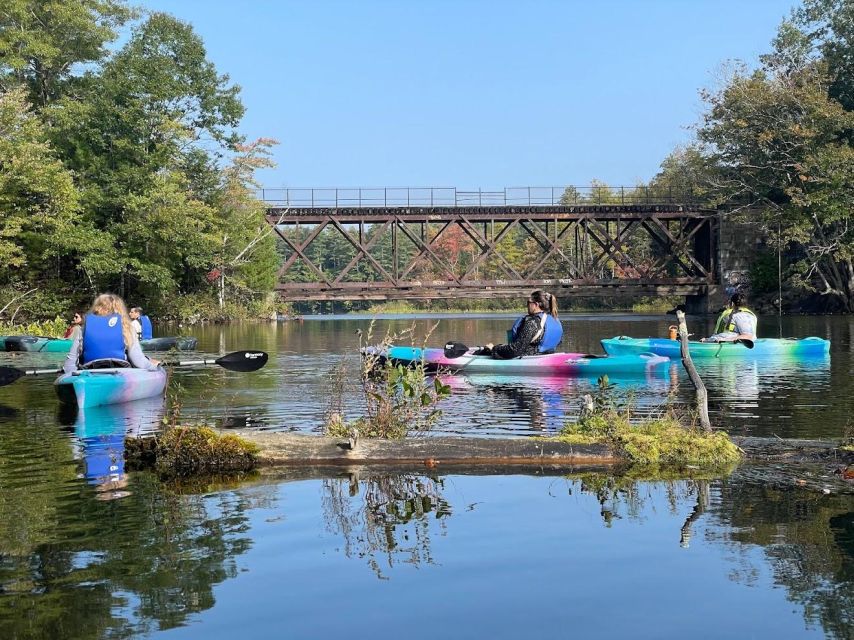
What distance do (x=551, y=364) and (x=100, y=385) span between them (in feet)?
30.0

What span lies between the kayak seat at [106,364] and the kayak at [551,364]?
6.06 metres

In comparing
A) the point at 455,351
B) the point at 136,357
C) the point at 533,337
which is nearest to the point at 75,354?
the point at 136,357

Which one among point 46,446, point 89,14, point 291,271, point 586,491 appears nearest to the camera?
point 586,491

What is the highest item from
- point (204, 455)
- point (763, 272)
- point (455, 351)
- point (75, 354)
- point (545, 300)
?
point (763, 272)

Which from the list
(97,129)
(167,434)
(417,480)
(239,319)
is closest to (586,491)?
(417,480)

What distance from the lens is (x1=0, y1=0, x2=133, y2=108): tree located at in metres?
47.7

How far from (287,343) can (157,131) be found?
634 inches

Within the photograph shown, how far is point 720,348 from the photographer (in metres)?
25.1

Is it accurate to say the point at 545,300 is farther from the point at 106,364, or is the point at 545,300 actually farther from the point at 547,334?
the point at 106,364

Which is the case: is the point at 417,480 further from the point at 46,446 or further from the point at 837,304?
the point at 837,304

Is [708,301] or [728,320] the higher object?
[708,301]

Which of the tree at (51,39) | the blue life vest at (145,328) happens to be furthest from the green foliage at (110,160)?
the blue life vest at (145,328)

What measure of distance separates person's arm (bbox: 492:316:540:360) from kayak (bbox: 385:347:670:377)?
0.57ft

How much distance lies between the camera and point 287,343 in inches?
1436
